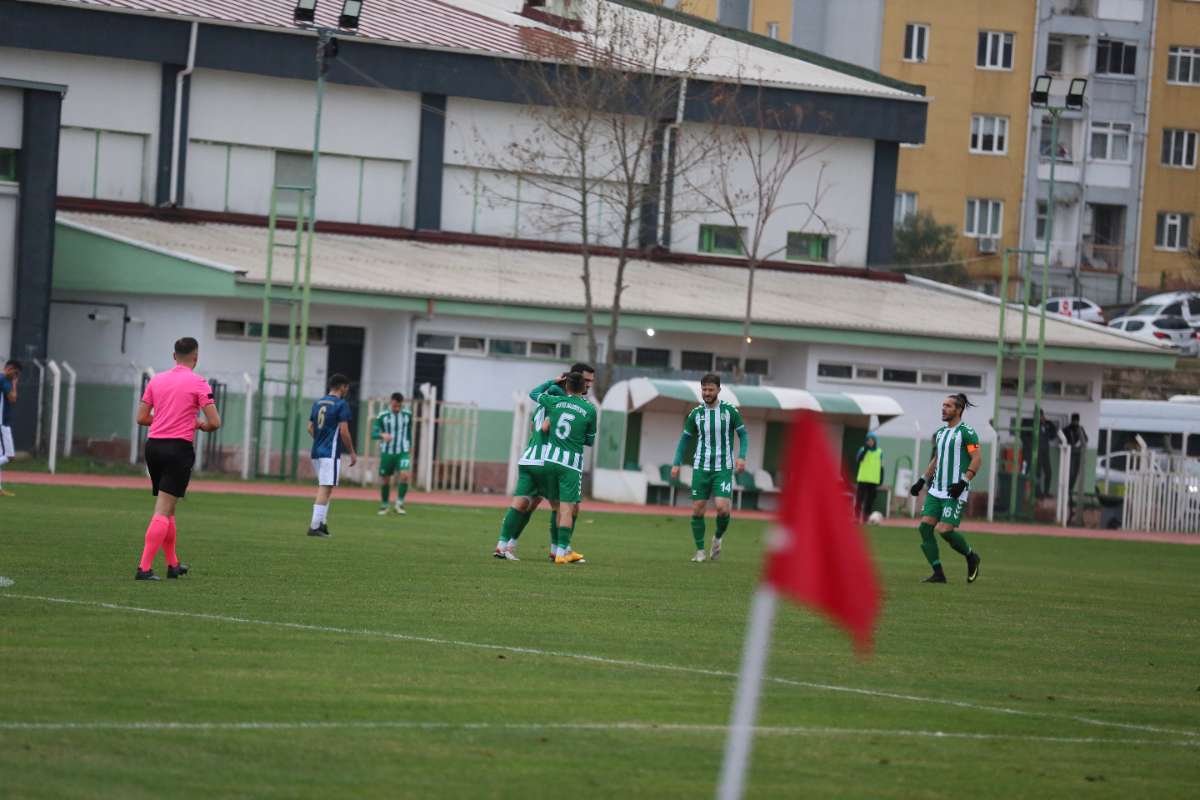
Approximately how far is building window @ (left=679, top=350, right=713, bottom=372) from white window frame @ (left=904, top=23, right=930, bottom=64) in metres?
31.8

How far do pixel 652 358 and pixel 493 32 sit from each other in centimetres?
1052

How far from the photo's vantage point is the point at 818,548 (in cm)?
586

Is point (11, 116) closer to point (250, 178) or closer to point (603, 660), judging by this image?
point (250, 178)

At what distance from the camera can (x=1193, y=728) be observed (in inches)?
443

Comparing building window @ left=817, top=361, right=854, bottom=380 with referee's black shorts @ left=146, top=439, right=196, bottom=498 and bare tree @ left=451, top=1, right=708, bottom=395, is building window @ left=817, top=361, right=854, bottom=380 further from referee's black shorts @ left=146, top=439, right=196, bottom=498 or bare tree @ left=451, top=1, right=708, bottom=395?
referee's black shorts @ left=146, top=439, right=196, bottom=498

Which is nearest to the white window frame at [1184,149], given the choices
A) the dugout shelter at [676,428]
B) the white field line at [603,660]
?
the dugout shelter at [676,428]

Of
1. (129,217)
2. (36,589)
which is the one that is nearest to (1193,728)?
(36,589)

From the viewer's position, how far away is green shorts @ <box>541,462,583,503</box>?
19656 mm

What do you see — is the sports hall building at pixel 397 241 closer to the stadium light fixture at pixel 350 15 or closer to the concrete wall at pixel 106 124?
the concrete wall at pixel 106 124

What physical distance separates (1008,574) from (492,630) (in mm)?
11677

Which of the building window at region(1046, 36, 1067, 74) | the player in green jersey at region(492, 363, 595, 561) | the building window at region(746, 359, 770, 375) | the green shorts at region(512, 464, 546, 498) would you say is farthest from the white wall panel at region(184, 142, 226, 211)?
the building window at region(1046, 36, 1067, 74)

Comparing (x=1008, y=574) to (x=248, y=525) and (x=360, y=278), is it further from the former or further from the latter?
(x=360, y=278)

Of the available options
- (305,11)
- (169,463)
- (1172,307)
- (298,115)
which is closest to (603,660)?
(169,463)

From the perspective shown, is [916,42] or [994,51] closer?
[916,42]
